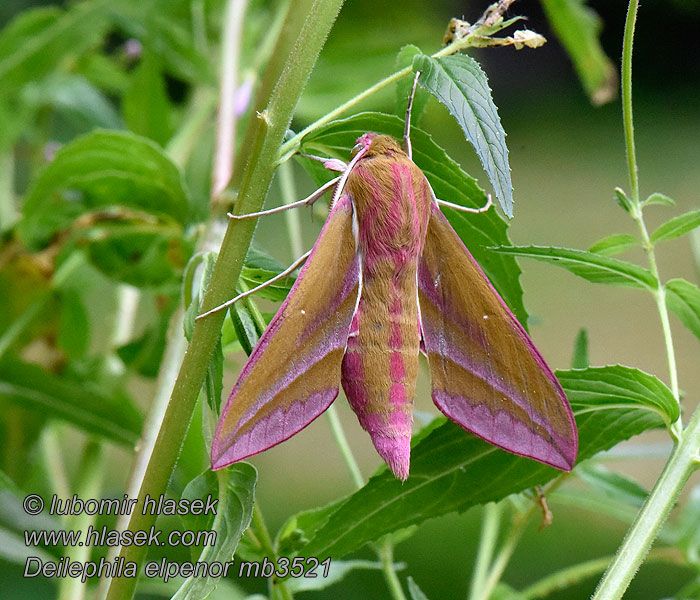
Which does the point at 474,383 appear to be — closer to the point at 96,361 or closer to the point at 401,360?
the point at 401,360

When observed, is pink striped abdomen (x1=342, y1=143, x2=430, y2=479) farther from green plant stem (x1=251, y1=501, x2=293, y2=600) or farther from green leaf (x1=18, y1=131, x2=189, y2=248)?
green leaf (x1=18, y1=131, x2=189, y2=248)

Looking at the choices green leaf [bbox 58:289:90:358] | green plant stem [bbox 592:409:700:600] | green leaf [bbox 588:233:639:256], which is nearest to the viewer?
green plant stem [bbox 592:409:700:600]

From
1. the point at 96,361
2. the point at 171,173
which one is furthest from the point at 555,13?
the point at 96,361

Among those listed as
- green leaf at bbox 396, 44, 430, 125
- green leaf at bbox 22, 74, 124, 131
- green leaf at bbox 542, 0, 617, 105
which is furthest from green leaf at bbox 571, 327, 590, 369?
green leaf at bbox 22, 74, 124, 131

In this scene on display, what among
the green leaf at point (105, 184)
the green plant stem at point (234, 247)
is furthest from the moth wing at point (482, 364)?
the green leaf at point (105, 184)

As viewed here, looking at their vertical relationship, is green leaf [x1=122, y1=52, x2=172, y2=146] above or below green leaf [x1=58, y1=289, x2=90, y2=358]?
above

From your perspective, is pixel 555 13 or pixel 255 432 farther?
pixel 555 13
